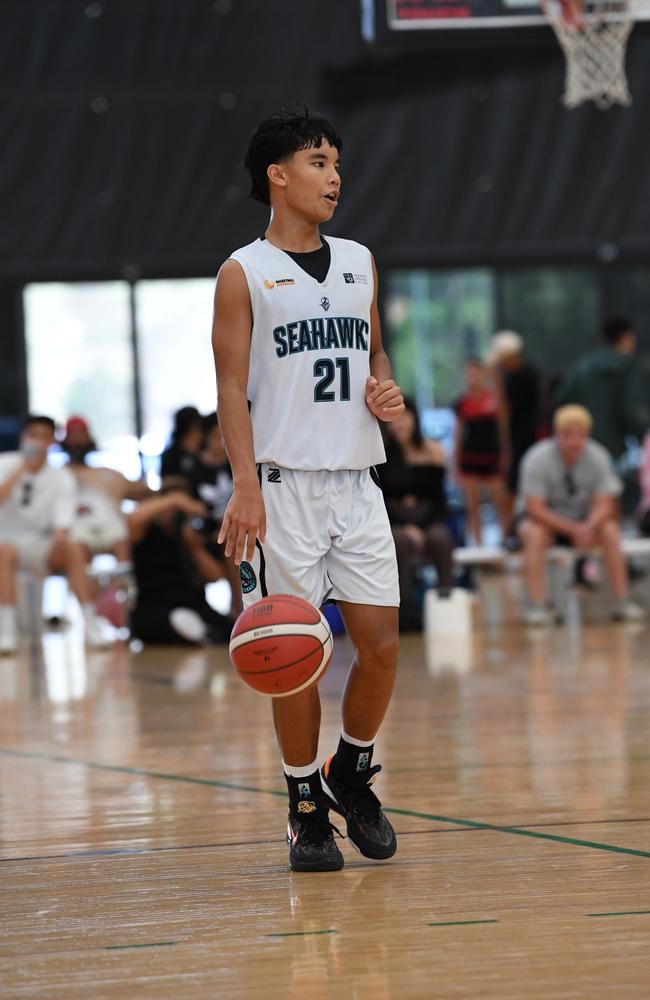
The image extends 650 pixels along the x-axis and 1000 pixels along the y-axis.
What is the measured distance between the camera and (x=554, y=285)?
13.9 m

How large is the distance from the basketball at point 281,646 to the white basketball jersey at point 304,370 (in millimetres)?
317

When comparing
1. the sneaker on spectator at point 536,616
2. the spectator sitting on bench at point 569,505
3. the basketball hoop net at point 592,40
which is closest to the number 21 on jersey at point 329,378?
the spectator sitting on bench at point 569,505

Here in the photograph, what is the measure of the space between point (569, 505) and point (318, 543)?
5.41 m

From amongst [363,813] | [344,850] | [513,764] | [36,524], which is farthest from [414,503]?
[363,813]

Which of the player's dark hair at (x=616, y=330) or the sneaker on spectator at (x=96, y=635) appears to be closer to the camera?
the sneaker on spectator at (x=96, y=635)

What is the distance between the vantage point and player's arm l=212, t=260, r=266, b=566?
3.21 meters

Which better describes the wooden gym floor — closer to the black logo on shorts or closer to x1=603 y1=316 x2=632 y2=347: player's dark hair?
the black logo on shorts

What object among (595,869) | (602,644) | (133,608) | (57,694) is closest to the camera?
(595,869)

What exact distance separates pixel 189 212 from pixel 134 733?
832cm

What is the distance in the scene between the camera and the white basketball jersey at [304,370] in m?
3.29

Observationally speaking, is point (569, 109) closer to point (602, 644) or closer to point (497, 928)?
point (602, 644)

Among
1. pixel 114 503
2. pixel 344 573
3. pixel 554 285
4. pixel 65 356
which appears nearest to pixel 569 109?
pixel 554 285

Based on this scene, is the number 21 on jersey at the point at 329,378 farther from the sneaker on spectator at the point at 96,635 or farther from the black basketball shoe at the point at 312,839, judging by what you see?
the sneaker on spectator at the point at 96,635

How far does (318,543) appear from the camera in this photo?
129 inches
